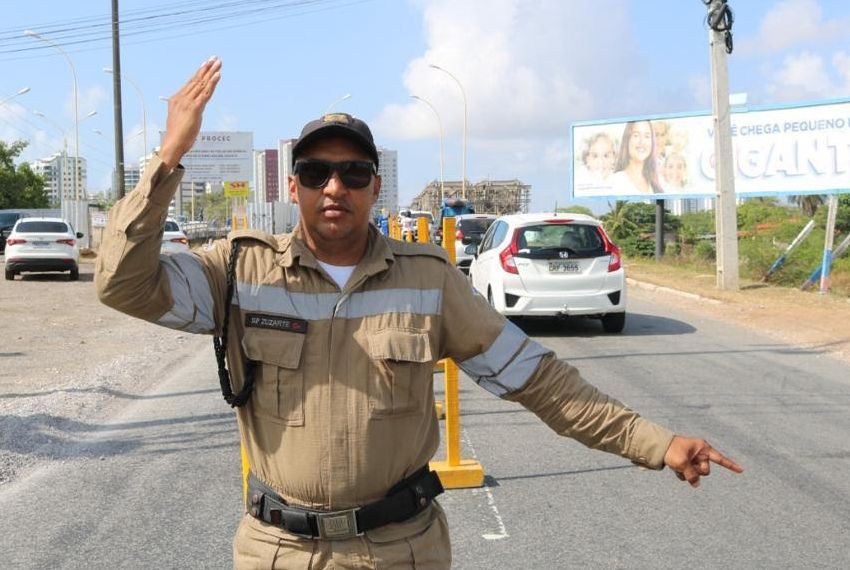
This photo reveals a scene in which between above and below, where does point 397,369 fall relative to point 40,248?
below

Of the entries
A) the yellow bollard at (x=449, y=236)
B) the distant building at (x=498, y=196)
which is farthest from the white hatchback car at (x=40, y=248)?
the distant building at (x=498, y=196)

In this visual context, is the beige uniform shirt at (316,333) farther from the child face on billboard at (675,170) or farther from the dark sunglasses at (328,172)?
the child face on billboard at (675,170)

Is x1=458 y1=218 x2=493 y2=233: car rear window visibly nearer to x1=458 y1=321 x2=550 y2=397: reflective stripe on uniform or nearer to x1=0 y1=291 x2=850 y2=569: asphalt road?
x1=0 y1=291 x2=850 y2=569: asphalt road

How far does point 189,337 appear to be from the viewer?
14914mm

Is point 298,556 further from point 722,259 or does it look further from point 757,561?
point 722,259

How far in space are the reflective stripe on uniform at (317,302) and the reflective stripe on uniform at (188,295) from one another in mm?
88

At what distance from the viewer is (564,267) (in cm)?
1369

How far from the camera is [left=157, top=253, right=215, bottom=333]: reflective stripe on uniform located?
94.0 inches

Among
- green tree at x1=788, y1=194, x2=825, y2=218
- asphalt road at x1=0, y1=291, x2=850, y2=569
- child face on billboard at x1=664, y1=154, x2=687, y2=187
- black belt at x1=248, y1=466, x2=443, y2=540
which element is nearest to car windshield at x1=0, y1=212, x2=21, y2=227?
child face on billboard at x1=664, y1=154, x2=687, y2=187

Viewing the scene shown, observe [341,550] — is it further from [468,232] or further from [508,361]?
[468,232]

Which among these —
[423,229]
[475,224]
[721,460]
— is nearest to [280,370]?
[721,460]

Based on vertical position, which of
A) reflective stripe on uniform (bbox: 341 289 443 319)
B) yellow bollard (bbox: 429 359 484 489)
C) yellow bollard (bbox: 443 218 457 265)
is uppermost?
yellow bollard (bbox: 443 218 457 265)

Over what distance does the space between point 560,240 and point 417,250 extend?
37.6ft

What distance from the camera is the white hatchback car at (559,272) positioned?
44.5ft
